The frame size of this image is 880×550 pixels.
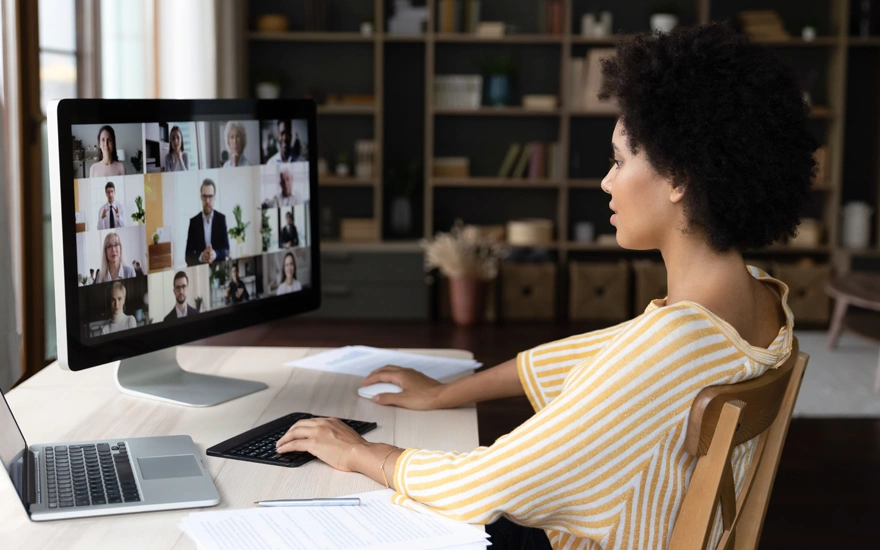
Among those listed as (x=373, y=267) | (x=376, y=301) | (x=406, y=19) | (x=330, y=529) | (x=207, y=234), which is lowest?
(x=376, y=301)

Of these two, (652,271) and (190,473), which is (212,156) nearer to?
(190,473)

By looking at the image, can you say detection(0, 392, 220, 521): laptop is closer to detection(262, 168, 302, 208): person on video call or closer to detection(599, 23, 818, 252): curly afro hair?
detection(262, 168, 302, 208): person on video call

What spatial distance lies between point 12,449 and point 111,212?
0.37m

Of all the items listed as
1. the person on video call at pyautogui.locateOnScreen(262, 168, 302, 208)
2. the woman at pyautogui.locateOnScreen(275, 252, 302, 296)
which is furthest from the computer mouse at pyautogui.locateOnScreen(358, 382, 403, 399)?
the person on video call at pyautogui.locateOnScreen(262, 168, 302, 208)

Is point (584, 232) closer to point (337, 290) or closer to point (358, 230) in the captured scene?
point (358, 230)

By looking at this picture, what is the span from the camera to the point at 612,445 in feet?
3.52

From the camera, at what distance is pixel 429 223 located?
5598 mm

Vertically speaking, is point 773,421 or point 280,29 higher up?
point 280,29

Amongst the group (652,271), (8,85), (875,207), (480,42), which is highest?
(480,42)

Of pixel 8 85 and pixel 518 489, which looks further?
pixel 8 85

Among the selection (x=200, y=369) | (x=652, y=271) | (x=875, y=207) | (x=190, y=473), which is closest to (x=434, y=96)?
(x=652, y=271)

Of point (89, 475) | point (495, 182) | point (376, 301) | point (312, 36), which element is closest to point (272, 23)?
point (312, 36)

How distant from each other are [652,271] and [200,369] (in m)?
4.00

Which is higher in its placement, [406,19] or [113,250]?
[406,19]
